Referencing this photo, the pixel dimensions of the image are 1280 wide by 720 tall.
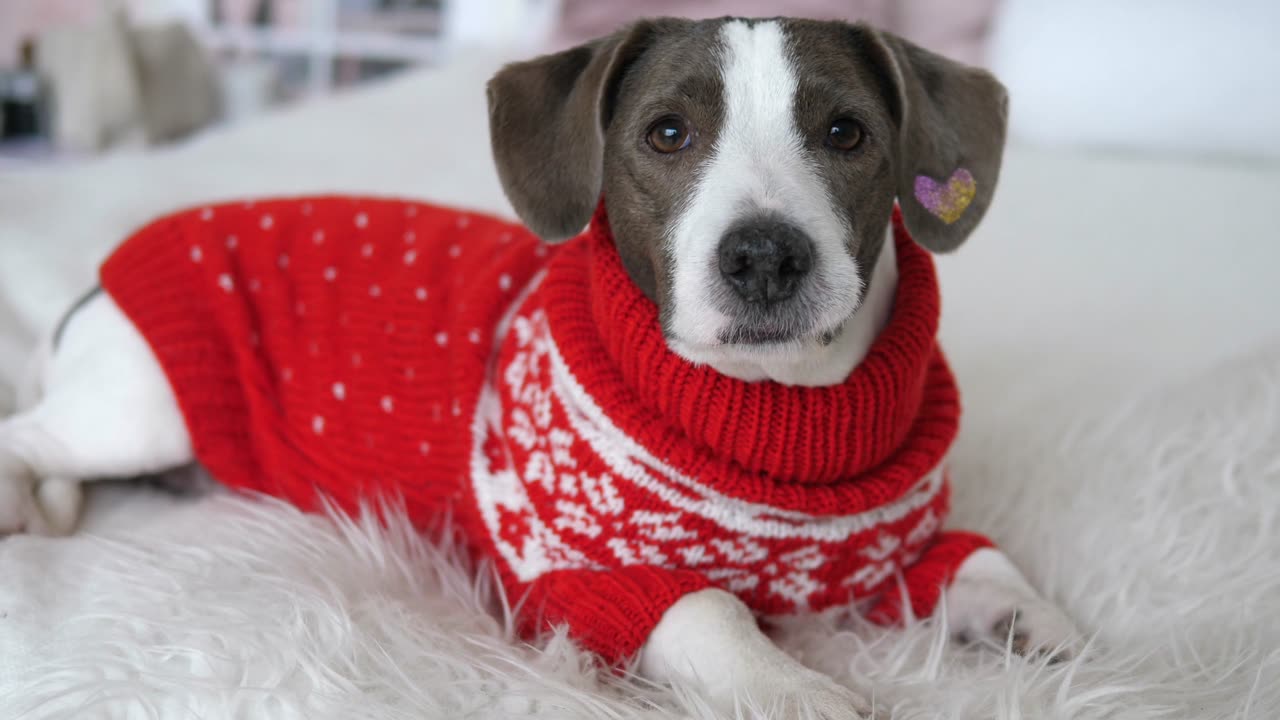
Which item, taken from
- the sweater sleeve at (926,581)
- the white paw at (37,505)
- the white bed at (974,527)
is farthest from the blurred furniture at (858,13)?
the white paw at (37,505)

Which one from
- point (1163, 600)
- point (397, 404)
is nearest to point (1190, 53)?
point (1163, 600)

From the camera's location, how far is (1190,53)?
268cm

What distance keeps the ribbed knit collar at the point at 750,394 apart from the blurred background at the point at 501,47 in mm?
1941

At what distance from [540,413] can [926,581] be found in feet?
1.79

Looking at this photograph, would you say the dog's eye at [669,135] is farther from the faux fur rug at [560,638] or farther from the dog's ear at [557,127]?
the faux fur rug at [560,638]

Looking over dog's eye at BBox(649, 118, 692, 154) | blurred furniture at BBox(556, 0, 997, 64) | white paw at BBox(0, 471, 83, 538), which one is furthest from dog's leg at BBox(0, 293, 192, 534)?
blurred furniture at BBox(556, 0, 997, 64)

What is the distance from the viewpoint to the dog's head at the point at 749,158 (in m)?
1.05

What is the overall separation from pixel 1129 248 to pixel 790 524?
68.9 inches

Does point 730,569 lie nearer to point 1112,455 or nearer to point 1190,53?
point 1112,455

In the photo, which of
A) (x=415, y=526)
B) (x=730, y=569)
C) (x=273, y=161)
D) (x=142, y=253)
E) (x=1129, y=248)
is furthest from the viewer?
(x=273, y=161)

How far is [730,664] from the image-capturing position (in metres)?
1.00

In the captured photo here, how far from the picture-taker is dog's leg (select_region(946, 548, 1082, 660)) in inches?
45.4

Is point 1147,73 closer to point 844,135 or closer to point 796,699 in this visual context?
point 844,135

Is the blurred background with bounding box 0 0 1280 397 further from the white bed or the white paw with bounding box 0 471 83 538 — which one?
the white paw with bounding box 0 471 83 538
